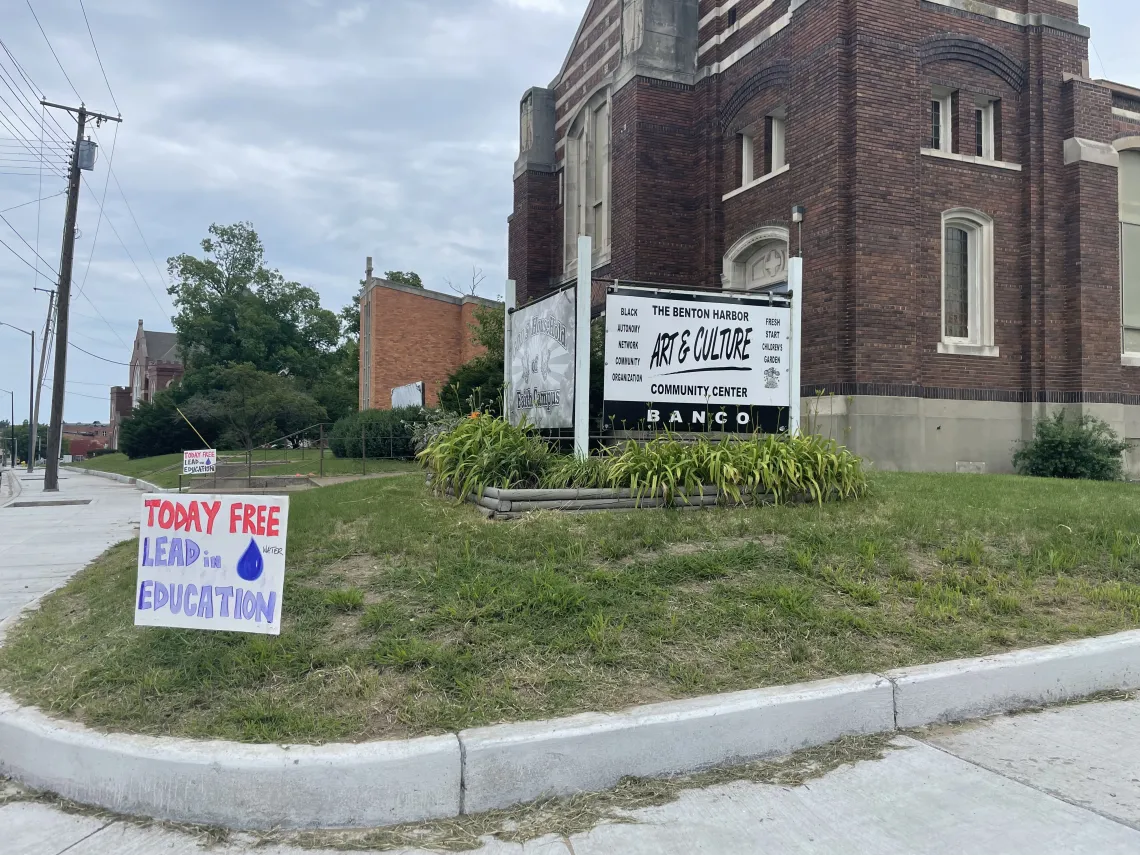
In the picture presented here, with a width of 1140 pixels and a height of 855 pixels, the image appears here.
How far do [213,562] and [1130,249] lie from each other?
18.6 m

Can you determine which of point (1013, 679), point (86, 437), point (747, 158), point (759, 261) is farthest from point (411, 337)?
point (86, 437)

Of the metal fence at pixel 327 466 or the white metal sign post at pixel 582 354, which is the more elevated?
the white metal sign post at pixel 582 354

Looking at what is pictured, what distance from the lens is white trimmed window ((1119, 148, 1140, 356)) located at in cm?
1694

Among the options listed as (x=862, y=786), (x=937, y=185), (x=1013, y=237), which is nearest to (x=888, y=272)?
(x=937, y=185)

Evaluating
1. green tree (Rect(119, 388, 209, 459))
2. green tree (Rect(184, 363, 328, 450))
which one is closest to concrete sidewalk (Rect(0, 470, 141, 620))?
green tree (Rect(184, 363, 328, 450))

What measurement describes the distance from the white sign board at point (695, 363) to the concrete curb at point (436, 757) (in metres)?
4.28

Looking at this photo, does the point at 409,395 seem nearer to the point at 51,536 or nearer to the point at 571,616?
the point at 51,536

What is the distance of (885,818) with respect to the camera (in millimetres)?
3441

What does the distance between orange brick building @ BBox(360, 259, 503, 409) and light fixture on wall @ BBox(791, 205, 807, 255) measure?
18.7 m

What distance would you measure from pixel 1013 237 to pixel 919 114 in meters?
3.17

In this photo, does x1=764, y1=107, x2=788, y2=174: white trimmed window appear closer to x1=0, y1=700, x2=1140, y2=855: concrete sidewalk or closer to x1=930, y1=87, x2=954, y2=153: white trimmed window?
x1=930, y1=87, x2=954, y2=153: white trimmed window

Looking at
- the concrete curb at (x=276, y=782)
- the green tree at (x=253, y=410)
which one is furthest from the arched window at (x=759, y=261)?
the green tree at (x=253, y=410)

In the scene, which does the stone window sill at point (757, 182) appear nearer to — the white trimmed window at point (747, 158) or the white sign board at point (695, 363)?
the white trimmed window at point (747, 158)

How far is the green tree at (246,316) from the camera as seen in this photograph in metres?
60.2
